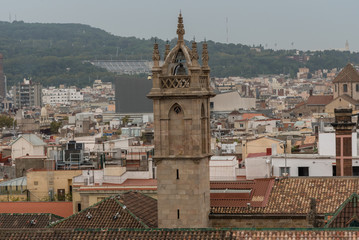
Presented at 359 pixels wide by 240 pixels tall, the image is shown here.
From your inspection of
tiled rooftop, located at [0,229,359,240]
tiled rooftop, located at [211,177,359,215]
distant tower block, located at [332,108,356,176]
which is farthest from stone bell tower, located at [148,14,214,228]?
distant tower block, located at [332,108,356,176]

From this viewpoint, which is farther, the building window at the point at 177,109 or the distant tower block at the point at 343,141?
the distant tower block at the point at 343,141

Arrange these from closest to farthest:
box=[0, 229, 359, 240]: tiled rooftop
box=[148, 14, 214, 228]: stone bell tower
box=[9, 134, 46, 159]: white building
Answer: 1. box=[0, 229, 359, 240]: tiled rooftop
2. box=[148, 14, 214, 228]: stone bell tower
3. box=[9, 134, 46, 159]: white building

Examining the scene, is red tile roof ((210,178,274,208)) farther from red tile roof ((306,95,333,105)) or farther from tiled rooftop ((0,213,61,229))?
red tile roof ((306,95,333,105))

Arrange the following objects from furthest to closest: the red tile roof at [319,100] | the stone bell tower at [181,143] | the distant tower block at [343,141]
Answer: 1. the red tile roof at [319,100]
2. the distant tower block at [343,141]
3. the stone bell tower at [181,143]

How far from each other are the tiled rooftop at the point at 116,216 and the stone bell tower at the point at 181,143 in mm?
1435

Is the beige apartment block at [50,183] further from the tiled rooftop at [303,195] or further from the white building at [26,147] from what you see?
the white building at [26,147]

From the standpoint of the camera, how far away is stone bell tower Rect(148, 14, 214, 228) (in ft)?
122

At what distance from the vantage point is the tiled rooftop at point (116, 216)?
38.6 meters

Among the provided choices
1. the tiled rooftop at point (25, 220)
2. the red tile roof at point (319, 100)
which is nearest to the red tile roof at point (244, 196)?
the tiled rooftop at point (25, 220)

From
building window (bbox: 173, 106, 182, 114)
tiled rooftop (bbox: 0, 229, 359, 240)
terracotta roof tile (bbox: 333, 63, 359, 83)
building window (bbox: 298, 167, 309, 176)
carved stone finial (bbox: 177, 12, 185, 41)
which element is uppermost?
carved stone finial (bbox: 177, 12, 185, 41)

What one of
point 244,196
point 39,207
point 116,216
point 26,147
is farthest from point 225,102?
point 244,196

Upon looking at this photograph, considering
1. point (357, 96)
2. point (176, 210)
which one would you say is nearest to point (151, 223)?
point (176, 210)

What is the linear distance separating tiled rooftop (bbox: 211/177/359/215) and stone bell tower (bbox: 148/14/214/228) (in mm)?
1235

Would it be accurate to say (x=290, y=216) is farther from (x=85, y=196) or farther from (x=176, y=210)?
(x=85, y=196)
